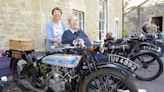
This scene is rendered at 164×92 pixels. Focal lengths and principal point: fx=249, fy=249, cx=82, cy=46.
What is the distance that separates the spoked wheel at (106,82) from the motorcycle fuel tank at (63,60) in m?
0.29

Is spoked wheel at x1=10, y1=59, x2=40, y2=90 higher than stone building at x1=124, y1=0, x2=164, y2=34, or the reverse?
stone building at x1=124, y1=0, x2=164, y2=34

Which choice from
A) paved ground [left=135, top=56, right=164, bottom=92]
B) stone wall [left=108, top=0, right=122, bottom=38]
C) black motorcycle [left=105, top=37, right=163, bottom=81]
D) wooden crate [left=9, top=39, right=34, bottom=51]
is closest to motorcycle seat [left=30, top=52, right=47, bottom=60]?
wooden crate [left=9, top=39, right=34, bottom=51]

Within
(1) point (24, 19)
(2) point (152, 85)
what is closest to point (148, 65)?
(2) point (152, 85)

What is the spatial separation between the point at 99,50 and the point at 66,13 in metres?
3.62

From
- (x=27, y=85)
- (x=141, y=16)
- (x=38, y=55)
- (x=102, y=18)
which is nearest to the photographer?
(x=27, y=85)

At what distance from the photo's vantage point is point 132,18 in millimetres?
19625

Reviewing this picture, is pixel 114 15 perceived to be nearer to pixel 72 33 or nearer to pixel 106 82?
pixel 72 33

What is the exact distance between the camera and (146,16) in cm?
1911

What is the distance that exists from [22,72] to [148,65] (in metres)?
2.65

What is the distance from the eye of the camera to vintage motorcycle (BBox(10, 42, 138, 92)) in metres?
3.32

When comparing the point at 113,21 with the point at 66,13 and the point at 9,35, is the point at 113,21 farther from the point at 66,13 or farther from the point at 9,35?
the point at 9,35

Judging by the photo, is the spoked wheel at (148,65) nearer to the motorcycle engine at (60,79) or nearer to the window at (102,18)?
the motorcycle engine at (60,79)

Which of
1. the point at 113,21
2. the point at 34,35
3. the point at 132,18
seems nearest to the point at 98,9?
the point at 113,21

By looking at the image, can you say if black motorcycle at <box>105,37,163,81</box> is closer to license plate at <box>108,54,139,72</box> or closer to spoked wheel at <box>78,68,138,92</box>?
license plate at <box>108,54,139,72</box>
